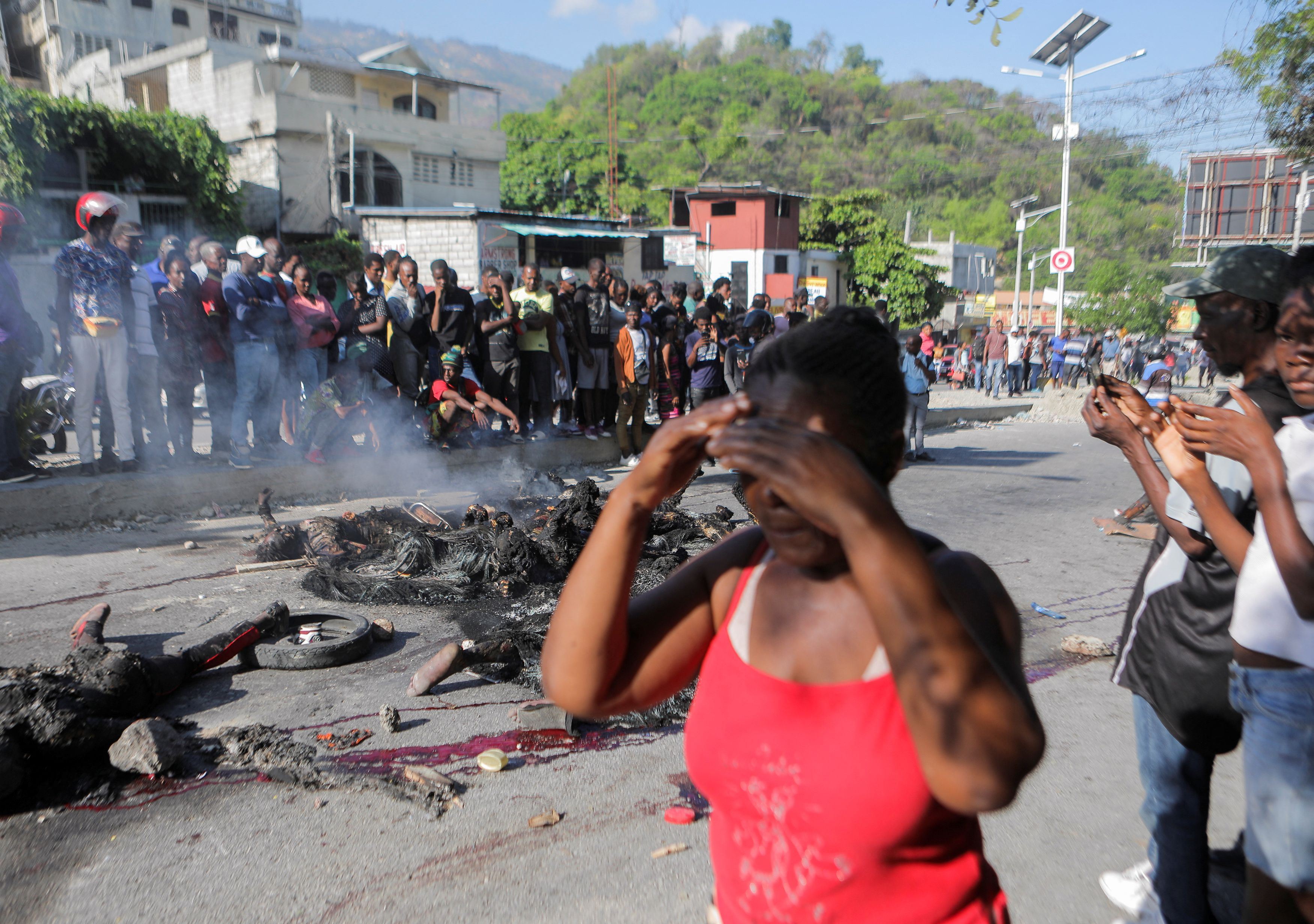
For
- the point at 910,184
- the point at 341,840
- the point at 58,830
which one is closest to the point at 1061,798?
the point at 341,840

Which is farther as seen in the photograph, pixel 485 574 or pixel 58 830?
pixel 485 574

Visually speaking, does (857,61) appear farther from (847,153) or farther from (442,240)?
(442,240)

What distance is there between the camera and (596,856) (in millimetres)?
3139

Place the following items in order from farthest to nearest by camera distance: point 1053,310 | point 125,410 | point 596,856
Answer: point 1053,310, point 125,410, point 596,856

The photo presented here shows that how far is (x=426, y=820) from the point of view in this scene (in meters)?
3.32

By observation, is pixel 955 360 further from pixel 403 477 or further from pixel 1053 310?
pixel 1053 310

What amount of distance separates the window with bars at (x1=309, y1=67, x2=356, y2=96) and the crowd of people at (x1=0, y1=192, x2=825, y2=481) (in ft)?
118

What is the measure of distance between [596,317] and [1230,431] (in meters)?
9.60

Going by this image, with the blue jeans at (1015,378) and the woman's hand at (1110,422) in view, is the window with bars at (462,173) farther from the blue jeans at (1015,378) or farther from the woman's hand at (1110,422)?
the woman's hand at (1110,422)

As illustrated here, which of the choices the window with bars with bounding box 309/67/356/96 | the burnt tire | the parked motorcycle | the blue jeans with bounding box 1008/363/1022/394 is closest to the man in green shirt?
the parked motorcycle

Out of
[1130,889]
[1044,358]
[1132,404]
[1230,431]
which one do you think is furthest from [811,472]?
[1044,358]

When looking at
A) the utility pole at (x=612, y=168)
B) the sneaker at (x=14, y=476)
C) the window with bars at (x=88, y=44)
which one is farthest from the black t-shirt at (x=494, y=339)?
the window with bars at (x=88, y=44)

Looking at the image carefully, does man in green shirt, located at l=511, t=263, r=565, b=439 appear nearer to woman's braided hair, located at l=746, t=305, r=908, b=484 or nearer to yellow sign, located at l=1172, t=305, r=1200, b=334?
woman's braided hair, located at l=746, t=305, r=908, b=484

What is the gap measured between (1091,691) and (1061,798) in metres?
1.29
